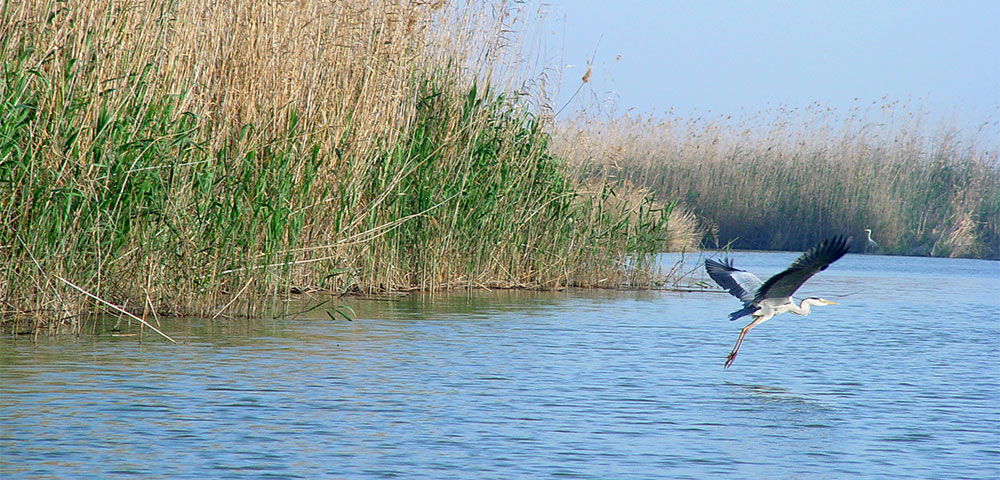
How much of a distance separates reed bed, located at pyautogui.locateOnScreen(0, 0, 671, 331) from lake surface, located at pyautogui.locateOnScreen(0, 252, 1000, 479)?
0.39 m

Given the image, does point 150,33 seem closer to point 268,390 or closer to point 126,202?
Result: point 126,202

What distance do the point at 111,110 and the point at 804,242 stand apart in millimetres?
14677

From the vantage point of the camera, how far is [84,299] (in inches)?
254

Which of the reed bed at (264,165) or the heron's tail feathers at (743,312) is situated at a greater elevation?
the reed bed at (264,165)

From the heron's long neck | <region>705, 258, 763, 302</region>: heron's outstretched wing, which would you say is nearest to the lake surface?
the heron's long neck

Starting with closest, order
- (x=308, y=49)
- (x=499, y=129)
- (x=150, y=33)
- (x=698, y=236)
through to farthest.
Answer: (x=150, y=33)
(x=308, y=49)
(x=499, y=129)
(x=698, y=236)

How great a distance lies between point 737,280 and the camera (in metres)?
7.03

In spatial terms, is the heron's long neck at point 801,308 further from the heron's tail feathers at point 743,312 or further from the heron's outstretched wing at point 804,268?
the heron's tail feathers at point 743,312

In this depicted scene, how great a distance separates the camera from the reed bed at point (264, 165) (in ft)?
20.1

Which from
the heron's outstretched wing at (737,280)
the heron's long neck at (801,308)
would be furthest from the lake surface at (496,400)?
the heron's outstretched wing at (737,280)

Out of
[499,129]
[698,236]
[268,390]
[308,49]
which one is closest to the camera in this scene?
[268,390]

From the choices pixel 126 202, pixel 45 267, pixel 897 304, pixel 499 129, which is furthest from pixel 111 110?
pixel 897 304

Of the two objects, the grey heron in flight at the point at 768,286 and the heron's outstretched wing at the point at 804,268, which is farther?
the grey heron in flight at the point at 768,286

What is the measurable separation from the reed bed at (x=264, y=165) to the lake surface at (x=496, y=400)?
1.28ft
